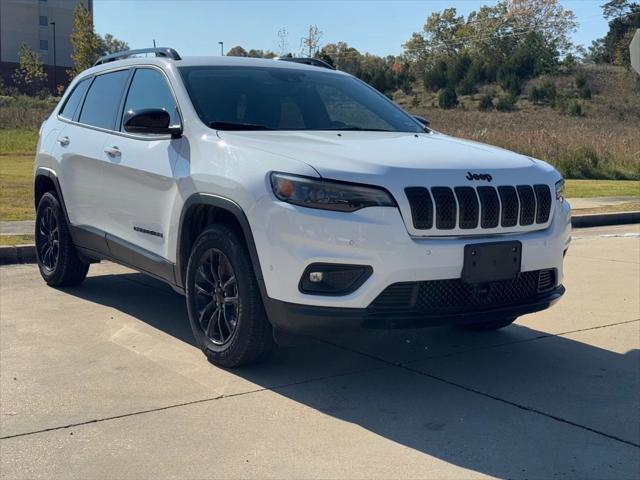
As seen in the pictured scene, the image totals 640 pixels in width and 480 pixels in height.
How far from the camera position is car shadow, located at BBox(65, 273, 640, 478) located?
3.75 metres

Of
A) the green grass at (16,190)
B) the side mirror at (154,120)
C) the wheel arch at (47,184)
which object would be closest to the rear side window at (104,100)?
the wheel arch at (47,184)

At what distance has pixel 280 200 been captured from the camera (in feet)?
14.2

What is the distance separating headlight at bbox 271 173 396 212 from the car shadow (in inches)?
41.5

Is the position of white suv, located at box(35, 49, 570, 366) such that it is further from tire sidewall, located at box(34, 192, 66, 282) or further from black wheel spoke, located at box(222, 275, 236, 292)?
tire sidewall, located at box(34, 192, 66, 282)

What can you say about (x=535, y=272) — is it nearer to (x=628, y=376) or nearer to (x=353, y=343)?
(x=628, y=376)

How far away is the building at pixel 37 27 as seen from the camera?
304ft

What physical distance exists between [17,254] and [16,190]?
246 inches

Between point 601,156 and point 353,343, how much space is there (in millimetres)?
18465

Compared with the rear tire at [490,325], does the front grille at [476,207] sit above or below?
above

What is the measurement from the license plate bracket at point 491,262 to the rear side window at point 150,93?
213 centimetres

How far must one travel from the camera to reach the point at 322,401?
4434 mm

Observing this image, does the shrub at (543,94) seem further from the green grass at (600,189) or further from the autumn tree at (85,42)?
the green grass at (600,189)

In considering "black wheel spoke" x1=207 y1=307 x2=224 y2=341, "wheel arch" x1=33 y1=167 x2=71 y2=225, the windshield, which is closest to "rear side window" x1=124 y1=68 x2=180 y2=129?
Result: the windshield

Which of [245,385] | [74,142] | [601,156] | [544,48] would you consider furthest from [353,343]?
Result: [544,48]
